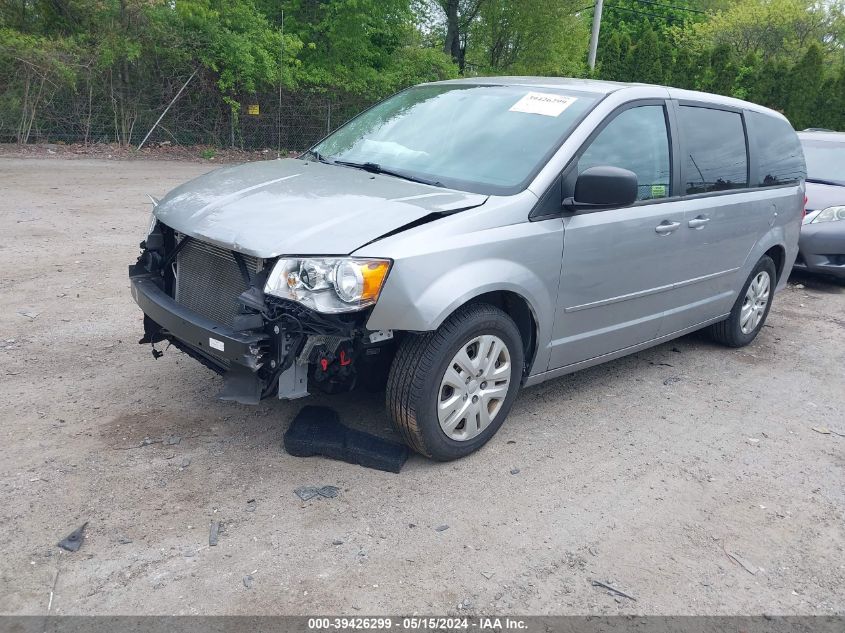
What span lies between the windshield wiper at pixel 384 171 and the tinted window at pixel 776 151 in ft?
9.68

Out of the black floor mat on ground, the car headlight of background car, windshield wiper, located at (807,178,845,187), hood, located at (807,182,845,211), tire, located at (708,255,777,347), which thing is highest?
windshield wiper, located at (807,178,845,187)

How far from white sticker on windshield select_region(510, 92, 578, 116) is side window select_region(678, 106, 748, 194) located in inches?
37.7

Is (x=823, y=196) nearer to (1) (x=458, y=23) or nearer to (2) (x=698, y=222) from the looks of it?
(2) (x=698, y=222)

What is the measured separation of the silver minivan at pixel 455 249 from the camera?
3486 mm

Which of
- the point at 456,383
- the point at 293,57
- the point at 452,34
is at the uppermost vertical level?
the point at 452,34

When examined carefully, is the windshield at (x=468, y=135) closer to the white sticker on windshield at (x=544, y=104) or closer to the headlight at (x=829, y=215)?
the white sticker on windshield at (x=544, y=104)

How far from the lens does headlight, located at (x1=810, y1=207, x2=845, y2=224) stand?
8.73 metres

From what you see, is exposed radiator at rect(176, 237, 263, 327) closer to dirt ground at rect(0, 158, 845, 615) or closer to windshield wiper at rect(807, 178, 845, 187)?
dirt ground at rect(0, 158, 845, 615)

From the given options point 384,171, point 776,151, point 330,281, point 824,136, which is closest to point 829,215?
point 824,136

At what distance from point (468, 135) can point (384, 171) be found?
0.53 m

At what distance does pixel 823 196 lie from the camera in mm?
8984

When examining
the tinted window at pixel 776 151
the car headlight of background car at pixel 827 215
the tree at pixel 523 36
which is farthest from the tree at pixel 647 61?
the tinted window at pixel 776 151

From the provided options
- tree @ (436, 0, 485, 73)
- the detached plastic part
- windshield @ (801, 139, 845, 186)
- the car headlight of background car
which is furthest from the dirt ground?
tree @ (436, 0, 485, 73)

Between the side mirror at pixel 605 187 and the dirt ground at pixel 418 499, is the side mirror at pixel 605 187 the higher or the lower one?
the higher one
